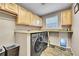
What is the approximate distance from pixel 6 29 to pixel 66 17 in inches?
28.7

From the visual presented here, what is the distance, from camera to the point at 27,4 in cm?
98

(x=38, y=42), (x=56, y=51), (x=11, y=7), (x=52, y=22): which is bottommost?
(x=56, y=51)

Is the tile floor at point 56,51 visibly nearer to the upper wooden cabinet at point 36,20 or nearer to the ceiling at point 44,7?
the upper wooden cabinet at point 36,20

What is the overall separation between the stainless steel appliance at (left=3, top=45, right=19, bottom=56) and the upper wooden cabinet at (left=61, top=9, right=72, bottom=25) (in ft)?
2.13

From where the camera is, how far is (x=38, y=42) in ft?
3.69

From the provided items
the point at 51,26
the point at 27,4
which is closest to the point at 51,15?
the point at 51,26

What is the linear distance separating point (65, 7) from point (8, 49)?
2.65ft

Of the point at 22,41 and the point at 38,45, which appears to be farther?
the point at 38,45

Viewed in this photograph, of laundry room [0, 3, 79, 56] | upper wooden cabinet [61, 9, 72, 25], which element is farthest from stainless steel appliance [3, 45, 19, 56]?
upper wooden cabinet [61, 9, 72, 25]

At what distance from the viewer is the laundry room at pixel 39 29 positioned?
37.6 inches

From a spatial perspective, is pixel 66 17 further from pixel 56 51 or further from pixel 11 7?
pixel 11 7

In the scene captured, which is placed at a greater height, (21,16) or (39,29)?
(21,16)

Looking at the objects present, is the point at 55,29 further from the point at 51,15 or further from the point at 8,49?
the point at 8,49

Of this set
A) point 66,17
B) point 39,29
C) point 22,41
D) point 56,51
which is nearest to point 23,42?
point 22,41
